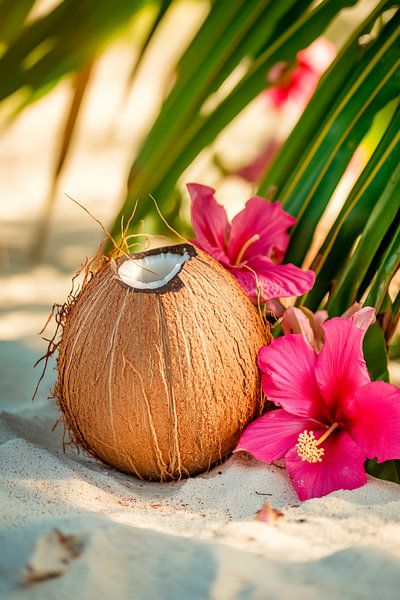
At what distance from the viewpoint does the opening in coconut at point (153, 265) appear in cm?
112

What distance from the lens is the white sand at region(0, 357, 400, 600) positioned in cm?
78

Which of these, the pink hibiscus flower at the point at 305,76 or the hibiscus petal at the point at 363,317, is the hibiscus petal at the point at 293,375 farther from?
the pink hibiscus flower at the point at 305,76

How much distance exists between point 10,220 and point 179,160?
181 centimetres

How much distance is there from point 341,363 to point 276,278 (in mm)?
169

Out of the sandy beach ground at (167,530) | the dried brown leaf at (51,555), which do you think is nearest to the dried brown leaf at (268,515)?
the sandy beach ground at (167,530)

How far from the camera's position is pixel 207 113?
1.23 m

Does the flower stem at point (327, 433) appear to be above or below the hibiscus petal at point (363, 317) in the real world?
below

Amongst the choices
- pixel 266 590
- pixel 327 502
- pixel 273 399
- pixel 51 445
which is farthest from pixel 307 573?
pixel 51 445

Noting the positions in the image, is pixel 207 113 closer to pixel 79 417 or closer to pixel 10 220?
pixel 79 417

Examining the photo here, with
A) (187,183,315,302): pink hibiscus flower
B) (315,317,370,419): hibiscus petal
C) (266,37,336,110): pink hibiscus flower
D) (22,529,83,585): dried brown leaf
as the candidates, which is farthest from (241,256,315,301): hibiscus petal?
(266,37,336,110): pink hibiscus flower

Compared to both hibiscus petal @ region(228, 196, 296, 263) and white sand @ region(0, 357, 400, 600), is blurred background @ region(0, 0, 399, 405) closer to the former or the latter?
hibiscus petal @ region(228, 196, 296, 263)

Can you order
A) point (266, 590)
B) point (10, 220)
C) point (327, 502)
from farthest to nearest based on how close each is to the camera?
1. point (10, 220)
2. point (327, 502)
3. point (266, 590)

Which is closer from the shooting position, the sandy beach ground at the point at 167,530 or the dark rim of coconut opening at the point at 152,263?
the sandy beach ground at the point at 167,530

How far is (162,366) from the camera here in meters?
1.04
